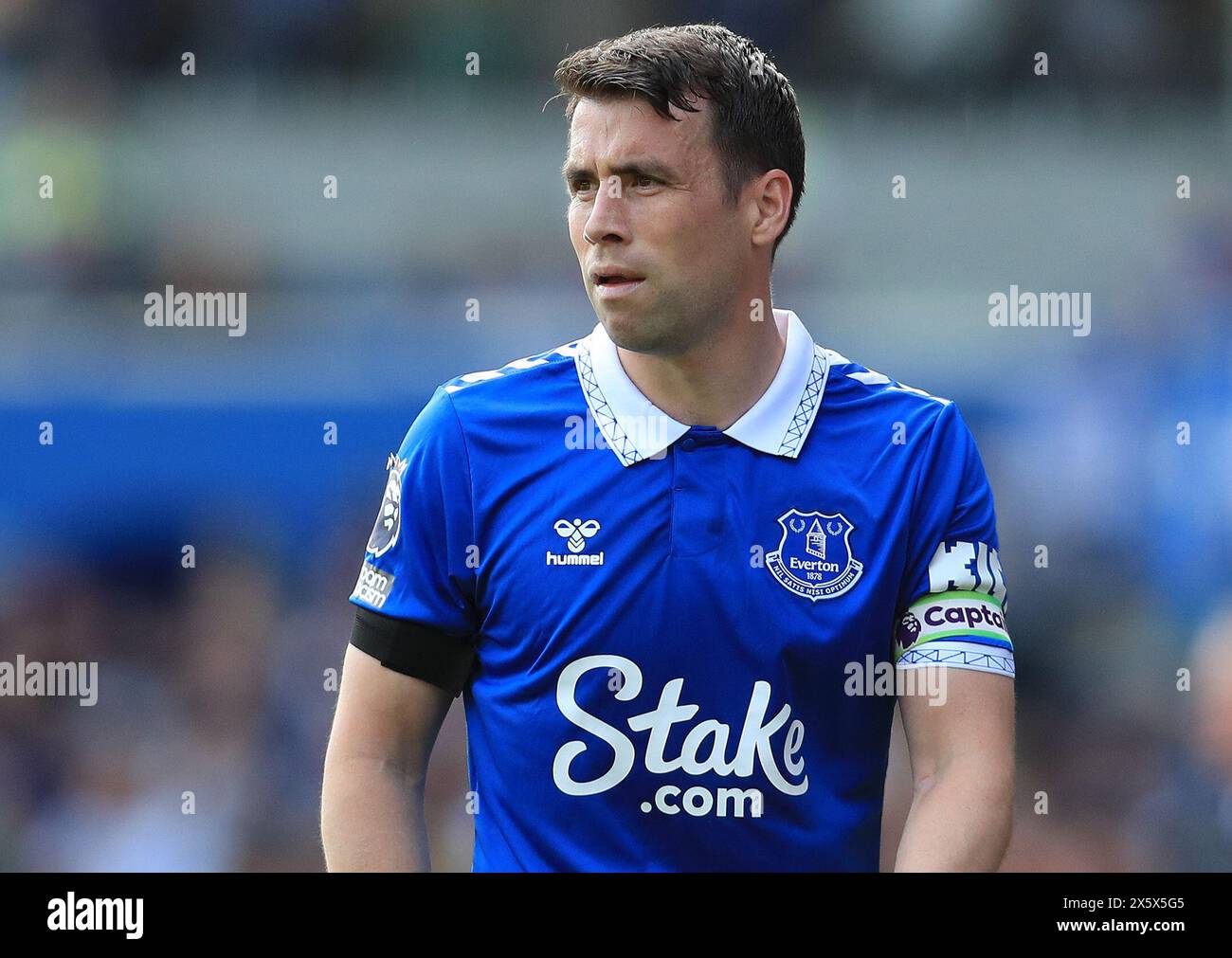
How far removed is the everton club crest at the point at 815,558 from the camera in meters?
2.35

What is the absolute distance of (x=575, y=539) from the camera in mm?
2359

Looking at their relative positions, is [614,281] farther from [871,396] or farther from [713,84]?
[871,396]

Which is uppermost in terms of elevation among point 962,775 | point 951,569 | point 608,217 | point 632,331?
point 608,217

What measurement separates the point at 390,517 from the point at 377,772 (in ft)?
1.33

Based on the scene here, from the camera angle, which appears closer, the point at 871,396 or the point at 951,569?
the point at 951,569

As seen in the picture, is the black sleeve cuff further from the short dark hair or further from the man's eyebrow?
the short dark hair

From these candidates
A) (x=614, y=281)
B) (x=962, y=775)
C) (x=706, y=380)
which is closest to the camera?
(x=962, y=775)

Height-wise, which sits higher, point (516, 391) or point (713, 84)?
point (713, 84)

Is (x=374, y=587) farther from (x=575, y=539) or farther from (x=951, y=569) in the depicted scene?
(x=951, y=569)

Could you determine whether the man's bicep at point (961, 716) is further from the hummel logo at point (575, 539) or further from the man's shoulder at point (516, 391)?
the man's shoulder at point (516, 391)

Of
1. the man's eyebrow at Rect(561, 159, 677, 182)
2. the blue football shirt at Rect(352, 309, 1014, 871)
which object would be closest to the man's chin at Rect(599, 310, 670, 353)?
the blue football shirt at Rect(352, 309, 1014, 871)

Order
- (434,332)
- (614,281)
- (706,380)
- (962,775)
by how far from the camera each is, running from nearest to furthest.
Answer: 1. (962,775)
2. (614,281)
3. (706,380)
4. (434,332)

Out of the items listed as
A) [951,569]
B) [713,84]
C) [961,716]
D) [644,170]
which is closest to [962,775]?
[961,716]

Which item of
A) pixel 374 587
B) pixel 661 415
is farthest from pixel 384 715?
pixel 661 415
